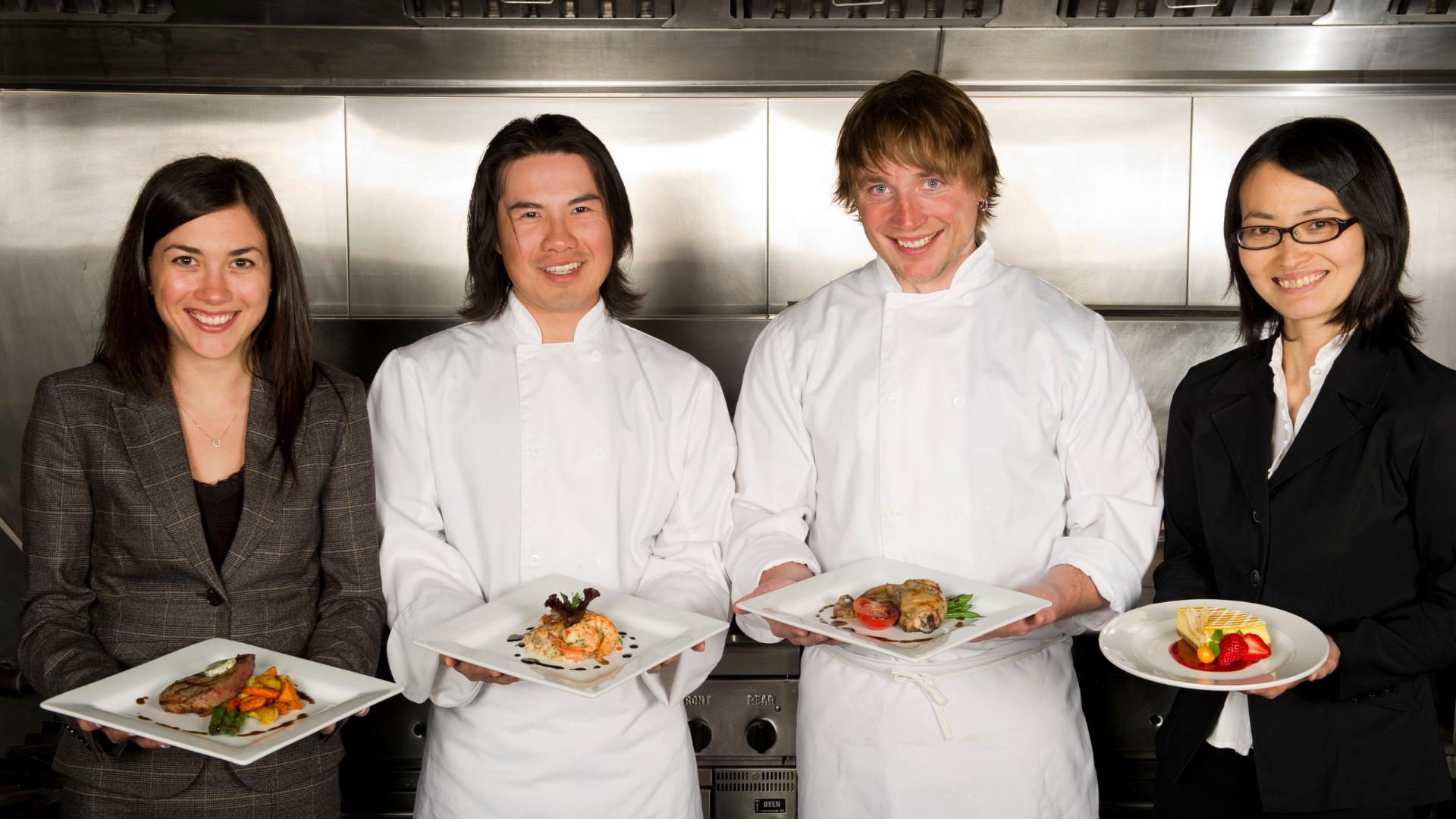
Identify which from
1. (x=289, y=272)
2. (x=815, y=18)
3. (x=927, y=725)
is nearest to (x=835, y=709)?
(x=927, y=725)

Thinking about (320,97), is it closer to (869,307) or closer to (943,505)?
(869,307)

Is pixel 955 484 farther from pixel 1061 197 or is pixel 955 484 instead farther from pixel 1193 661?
pixel 1061 197

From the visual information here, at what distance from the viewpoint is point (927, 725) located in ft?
6.29

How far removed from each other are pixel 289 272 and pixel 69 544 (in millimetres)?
527

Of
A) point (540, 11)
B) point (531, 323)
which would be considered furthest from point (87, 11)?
point (531, 323)

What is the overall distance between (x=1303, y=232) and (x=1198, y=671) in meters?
0.66

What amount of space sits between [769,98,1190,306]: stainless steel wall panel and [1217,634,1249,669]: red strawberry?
78.8 inches

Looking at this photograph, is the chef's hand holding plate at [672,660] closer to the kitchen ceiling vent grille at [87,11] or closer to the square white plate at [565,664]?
the square white plate at [565,664]

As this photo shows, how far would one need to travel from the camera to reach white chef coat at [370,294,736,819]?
6.28ft

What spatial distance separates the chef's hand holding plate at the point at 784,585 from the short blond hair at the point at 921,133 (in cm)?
66

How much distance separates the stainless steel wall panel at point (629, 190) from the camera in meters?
3.39

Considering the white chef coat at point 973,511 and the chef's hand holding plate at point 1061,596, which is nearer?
the chef's hand holding plate at point 1061,596

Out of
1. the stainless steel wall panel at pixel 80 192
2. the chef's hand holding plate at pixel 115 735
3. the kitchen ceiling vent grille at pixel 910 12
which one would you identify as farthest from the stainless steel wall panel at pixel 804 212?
the chef's hand holding plate at pixel 115 735

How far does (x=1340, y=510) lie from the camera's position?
168cm
